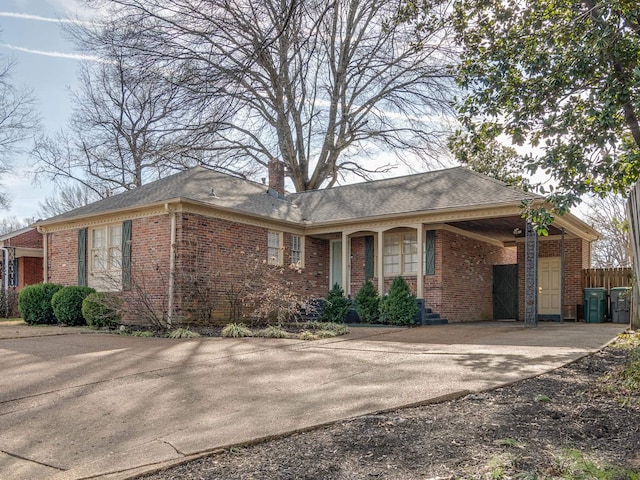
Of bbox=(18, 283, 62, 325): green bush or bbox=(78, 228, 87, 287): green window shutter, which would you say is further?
bbox=(78, 228, 87, 287): green window shutter

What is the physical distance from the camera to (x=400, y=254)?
15.4m

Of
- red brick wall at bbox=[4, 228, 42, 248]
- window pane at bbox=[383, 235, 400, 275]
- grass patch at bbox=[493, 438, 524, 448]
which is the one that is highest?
red brick wall at bbox=[4, 228, 42, 248]

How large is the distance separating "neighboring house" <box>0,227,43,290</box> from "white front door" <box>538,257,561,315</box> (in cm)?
2011

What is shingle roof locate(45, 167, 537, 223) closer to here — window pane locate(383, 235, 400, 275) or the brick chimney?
the brick chimney

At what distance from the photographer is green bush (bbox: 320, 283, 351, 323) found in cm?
1425

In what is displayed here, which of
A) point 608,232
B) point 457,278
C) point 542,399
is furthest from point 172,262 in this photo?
point 608,232

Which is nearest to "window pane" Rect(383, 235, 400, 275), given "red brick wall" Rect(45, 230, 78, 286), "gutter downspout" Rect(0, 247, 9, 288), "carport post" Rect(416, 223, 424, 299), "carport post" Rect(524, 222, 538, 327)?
"carport post" Rect(416, 223, 424, 299)

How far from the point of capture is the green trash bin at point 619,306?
14.5 m

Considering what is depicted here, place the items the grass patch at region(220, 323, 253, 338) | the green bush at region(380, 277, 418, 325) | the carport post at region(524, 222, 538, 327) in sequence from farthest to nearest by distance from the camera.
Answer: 1. the green bush at region(380, 277, 418, 325)
2. the carport post at region(524, 222, 538, 327)
3. the grass patch at region(220, 323, 253, 338)

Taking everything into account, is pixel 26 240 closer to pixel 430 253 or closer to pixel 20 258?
pixel 20 258

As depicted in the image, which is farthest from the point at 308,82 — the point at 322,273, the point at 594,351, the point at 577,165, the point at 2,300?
the point at 594,351

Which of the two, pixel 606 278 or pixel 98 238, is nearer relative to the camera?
pixel 98 238

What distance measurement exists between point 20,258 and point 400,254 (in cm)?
1752

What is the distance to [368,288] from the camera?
1444 cm
